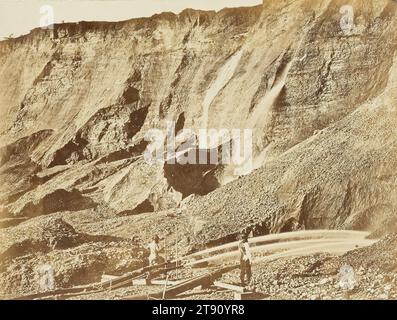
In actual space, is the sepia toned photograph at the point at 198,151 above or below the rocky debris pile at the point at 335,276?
above

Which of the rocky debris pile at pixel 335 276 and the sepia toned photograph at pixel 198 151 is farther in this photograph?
the sepia toned photograph at pixel 198 151

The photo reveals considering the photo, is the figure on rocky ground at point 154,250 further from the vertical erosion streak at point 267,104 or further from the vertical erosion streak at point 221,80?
the vertical erosion streak at point 267,104

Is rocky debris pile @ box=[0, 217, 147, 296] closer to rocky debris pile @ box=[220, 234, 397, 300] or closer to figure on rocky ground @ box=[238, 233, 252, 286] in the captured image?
figure on rocky ground @ box=[238, 233, 252, 286]

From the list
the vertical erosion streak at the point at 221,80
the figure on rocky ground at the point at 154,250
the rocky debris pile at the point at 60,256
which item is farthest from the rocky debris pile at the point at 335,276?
the vertical erosion streak at the point at 221,80

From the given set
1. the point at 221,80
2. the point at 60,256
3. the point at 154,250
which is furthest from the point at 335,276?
the point at 60,256

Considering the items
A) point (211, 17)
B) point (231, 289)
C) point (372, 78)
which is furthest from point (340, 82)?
point (231, 289)

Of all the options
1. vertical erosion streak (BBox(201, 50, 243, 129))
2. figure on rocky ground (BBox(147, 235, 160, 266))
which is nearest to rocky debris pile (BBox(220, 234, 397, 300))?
figure on rocky ground (BBox(147, 235, 160, 266))

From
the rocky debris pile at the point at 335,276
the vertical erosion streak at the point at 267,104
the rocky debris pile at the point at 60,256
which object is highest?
the vertical erosion streak at the point at 267,104
